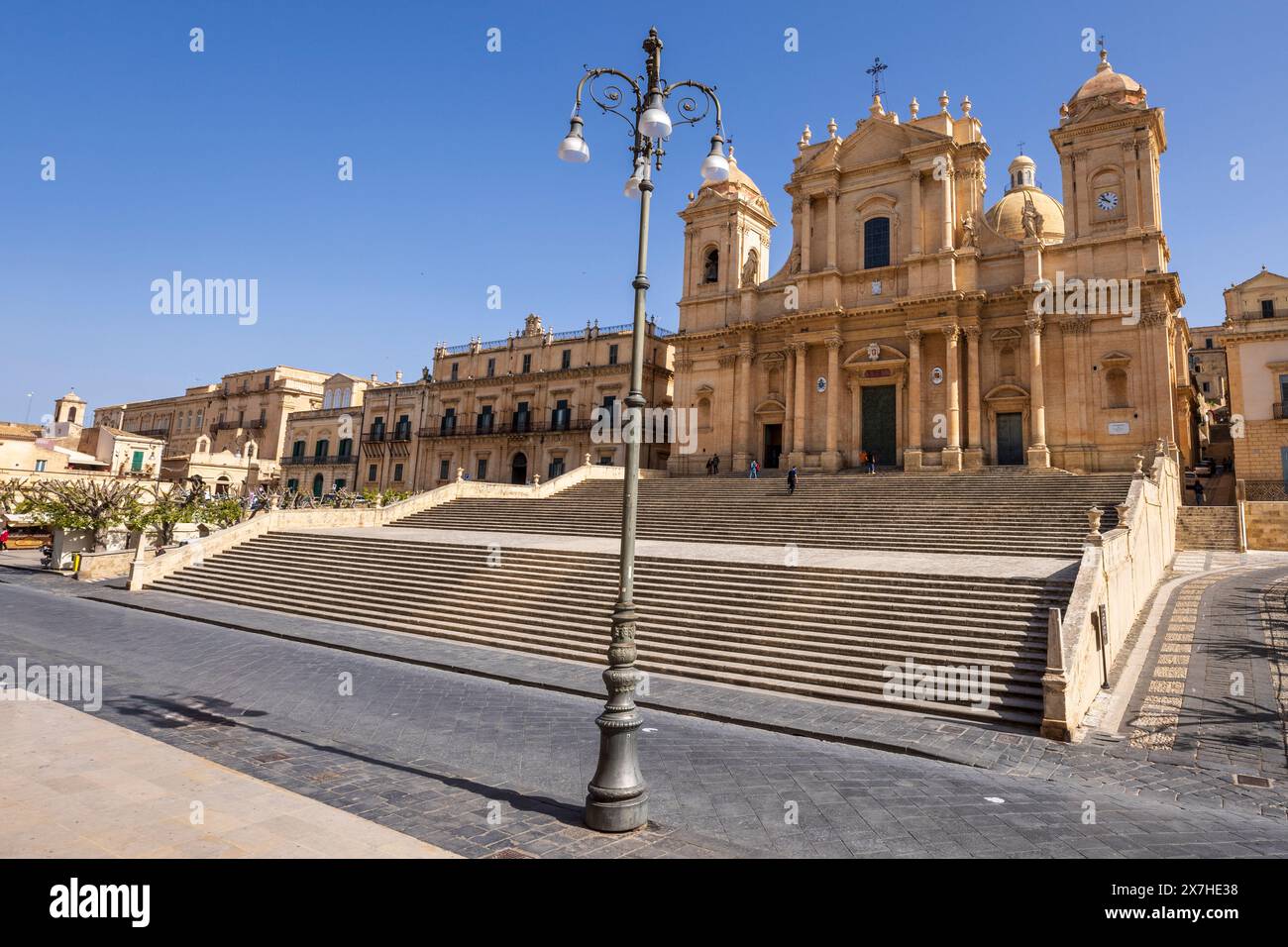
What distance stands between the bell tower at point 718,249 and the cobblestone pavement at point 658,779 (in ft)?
94.2

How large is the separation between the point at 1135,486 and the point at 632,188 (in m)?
16.2

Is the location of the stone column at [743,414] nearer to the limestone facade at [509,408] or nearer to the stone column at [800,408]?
the stone column at [800,408]

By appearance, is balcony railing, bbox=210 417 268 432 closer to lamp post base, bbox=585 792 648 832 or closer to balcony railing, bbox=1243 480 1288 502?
lamp post base, bbox=585 792 648 832

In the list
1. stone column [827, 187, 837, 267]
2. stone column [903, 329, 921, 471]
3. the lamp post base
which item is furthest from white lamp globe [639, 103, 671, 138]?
stone column [827, 187, 837, 267]

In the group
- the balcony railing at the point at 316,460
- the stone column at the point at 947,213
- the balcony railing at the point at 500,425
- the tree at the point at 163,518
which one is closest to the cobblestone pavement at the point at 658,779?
the tree at the point at 163,518

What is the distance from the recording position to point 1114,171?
2798cm

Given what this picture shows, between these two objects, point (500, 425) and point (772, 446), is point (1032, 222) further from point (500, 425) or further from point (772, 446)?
point (500, 425)

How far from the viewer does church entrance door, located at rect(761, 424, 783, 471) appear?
113 feet

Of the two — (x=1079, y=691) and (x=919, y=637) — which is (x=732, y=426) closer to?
(x=919, y=637)

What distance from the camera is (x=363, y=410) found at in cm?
5181

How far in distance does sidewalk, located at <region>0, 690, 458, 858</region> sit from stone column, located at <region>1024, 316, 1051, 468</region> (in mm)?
28170

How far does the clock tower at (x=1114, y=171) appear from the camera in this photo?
26953 mm
